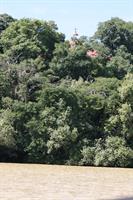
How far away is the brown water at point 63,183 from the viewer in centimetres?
1457

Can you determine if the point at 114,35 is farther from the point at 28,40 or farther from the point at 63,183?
the point at 63,183

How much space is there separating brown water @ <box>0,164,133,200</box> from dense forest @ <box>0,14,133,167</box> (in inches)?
74.3

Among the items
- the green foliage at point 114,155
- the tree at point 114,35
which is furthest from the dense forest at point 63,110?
the tree at point 114,35

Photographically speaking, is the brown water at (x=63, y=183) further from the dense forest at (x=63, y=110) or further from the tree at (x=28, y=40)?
the tree at (x=28, y=40)

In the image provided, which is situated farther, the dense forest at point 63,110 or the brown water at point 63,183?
the dense forest at point 63,110

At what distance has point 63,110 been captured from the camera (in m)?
26.2

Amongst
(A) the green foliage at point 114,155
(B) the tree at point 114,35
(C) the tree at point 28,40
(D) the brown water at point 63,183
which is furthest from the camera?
(B) the tree at point 114,35

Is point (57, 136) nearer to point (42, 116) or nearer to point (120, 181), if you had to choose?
point (42, 116)

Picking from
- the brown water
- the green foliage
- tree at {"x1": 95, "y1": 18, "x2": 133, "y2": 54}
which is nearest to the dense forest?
the green foliage

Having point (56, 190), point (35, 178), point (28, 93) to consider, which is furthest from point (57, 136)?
point (56, 190)

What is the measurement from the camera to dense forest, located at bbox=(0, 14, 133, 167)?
25.2 m

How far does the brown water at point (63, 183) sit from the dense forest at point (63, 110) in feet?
6.19

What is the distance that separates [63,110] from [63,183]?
894cm

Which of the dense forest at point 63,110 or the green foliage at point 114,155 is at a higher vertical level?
the dense forest at point 63,110
